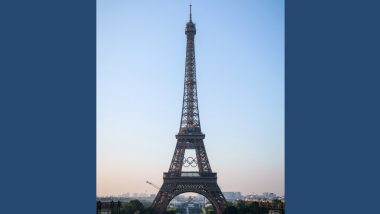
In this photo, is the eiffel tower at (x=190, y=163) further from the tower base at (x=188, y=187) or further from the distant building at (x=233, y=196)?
the distant building at (x=233, y=196)

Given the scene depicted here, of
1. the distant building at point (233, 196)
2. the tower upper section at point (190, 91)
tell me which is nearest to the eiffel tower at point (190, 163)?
the tower upper section at point (190, 91)

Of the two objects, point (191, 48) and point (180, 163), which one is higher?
point (191, 48)

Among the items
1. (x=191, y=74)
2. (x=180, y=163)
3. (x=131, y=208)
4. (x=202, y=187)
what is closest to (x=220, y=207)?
(x=202, y=187)

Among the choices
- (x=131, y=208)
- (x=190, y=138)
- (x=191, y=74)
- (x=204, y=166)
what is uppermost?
(x=191, y=74)

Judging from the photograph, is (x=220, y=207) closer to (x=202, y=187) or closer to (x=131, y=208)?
(x=202, y=187)

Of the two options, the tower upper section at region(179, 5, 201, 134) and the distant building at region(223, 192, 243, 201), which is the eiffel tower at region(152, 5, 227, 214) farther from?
the distant building at region(223, 192, 243, 201)

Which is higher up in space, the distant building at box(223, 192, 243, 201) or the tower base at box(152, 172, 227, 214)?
the tower base at box(152, 172, 227, 214)

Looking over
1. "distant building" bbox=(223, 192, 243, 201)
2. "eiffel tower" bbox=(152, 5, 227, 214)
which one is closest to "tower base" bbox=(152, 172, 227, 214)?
"eiffel tower" bbox=(152, 5, 227, 214)
